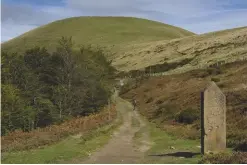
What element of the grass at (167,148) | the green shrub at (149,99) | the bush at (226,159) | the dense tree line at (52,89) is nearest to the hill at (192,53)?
the green shrub at (149,99)

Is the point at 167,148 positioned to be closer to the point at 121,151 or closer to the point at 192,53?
the point at 121,151

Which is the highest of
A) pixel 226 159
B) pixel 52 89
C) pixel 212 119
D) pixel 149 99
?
pixel 212 119

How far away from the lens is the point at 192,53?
133000 mm

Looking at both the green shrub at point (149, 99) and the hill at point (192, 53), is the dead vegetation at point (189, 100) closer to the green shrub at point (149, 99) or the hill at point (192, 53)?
the green shrub at point (149, 99)

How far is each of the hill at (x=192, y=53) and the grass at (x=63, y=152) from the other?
2729 inches

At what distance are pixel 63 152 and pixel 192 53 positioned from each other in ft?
367

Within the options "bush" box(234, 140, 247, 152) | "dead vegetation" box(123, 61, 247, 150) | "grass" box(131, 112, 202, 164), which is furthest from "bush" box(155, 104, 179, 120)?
"bush" box(234, 140, 247, 152)

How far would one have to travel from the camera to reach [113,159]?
22.4 metres

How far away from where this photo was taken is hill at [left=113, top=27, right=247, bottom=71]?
354 ft

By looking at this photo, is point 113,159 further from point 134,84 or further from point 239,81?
point 134,84

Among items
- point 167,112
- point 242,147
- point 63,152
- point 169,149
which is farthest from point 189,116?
point 63,152

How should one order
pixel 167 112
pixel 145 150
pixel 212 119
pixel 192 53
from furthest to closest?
pixel 192 53 < pixel 167 112 < pixel 145 150 < pixel 212 119

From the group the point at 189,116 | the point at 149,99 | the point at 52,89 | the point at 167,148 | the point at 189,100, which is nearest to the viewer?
the point at 167,148

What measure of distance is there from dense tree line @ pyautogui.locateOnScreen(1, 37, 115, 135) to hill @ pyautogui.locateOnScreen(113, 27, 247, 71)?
37876mm
